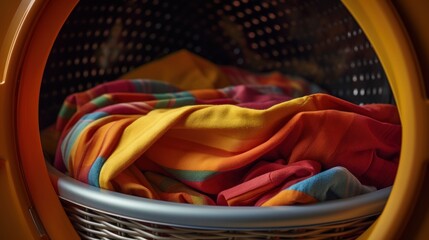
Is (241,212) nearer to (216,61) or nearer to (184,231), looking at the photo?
(184,231)

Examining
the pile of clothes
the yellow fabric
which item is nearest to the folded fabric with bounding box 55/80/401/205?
the pile of clothes

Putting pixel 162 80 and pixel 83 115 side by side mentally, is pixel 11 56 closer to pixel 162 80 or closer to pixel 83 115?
pixel 83 115

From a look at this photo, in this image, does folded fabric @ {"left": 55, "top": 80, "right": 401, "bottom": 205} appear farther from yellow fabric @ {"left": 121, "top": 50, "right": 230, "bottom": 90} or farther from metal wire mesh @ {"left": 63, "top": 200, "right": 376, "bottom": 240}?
yellow fabric @ {"left": 121, "top": 50, "right": 230, "bottom": 90}

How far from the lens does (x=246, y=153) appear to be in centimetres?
62

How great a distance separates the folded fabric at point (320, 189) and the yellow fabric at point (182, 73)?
42cm

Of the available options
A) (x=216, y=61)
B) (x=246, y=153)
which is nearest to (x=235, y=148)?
(x=246, y=153)

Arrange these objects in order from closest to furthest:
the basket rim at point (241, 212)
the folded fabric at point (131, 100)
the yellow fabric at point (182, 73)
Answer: the basket rim at point (241, 212)
the folded fabric at point (131, 100)
the yellow fabric at point (182, 73)

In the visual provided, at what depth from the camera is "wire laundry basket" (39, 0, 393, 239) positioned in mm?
580

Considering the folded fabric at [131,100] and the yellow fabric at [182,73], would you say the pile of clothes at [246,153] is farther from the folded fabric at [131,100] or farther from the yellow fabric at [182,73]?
the yellow fabric at [182,73]

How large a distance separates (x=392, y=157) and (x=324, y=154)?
92 millimetres

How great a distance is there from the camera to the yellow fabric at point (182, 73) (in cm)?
99

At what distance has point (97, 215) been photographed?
2.08 ft

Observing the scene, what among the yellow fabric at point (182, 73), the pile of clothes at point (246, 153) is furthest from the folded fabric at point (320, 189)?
the yellow fabric at point (182, 73)

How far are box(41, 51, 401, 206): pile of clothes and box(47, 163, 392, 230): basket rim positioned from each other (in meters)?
0.02
